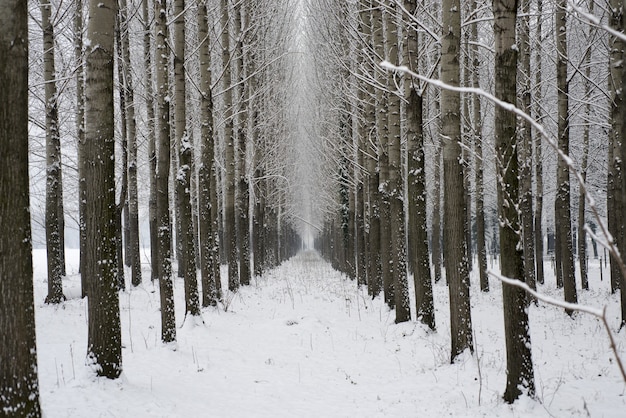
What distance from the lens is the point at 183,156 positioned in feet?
30.3

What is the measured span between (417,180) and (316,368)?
12.8 ft

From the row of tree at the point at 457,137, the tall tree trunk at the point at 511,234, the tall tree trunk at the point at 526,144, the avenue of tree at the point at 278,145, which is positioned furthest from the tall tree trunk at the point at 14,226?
the tall tree trunk at the point at 526,144

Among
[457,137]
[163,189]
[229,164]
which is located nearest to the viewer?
[457,137]

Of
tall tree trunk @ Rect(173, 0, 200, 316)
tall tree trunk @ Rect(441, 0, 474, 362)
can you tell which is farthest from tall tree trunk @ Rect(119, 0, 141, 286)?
tall tree trunk @ Rect(441, 0, 474, 362)

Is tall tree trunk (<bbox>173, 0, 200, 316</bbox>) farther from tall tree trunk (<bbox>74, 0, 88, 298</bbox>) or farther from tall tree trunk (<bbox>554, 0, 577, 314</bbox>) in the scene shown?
tall tree trunk (<bbox>554, 0, 577, 314</bbox>)

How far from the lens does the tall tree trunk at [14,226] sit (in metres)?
3.62

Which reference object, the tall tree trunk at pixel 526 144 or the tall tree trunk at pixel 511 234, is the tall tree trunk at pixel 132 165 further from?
the tall tree trunk at pixel 526 144

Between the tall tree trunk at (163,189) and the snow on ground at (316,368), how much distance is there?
64 centimetres

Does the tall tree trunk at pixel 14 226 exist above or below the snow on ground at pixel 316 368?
above

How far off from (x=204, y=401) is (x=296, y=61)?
22.6 meters

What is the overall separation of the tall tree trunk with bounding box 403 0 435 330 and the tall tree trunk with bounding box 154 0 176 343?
4467 millimetres

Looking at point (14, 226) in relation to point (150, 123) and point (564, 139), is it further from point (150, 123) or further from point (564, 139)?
point (150, 123)

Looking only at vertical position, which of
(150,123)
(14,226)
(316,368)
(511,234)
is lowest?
(316,368)

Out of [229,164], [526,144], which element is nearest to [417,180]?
[526,144]
